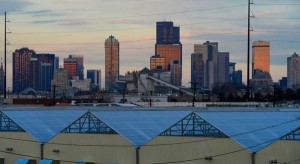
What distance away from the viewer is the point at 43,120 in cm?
4350

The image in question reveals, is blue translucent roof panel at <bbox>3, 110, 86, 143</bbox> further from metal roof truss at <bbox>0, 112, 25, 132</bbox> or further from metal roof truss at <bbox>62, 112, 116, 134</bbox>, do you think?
metal roof truss at <bbox>62, 112, 116, 134</bbox>

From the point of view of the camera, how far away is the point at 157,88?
153m

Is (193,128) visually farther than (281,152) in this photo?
Yes

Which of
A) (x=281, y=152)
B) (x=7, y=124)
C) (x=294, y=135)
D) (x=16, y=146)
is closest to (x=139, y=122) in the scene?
(x=16, y=146)

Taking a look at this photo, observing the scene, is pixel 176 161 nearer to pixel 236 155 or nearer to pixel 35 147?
pixel 236 155

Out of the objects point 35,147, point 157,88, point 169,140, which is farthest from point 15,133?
point 157,88

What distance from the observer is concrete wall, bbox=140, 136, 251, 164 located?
35.4 meters

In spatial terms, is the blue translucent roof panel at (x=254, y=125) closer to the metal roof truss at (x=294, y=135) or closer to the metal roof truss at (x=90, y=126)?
the metal roof truss at (x=294, y=135)

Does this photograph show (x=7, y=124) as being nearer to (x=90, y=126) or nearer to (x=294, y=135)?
(x=90, y=126)

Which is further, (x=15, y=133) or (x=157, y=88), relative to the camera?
(x=157, y=88)

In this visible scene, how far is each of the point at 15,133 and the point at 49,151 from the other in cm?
269

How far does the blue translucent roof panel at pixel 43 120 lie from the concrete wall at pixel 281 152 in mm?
11968

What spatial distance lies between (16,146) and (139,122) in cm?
665

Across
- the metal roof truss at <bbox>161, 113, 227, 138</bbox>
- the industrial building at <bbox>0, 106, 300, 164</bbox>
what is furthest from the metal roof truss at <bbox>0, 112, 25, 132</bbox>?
the metal roof truss at <bbox>161, 113, 227, 138</bbox>
